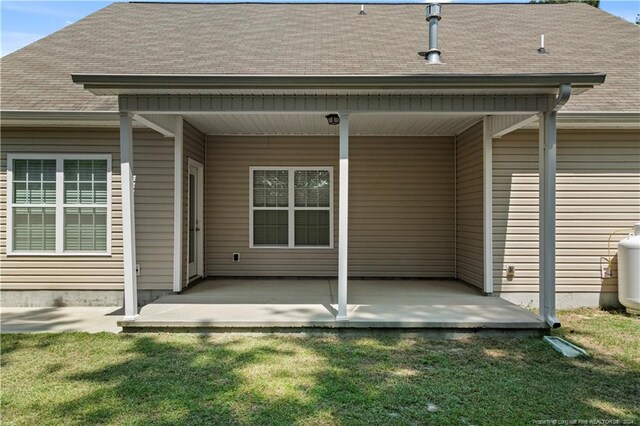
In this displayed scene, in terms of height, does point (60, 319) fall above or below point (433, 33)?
below

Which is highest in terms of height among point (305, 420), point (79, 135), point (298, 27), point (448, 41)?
point (298, 27)

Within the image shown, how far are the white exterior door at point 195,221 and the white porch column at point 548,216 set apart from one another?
5.02 meters

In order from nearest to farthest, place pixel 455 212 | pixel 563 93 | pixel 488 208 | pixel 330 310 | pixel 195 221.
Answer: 1. pixel 563 93
2. pixel 330 310
3. pixel 488 208
4. pixel 195 221
5. pixel 455 212

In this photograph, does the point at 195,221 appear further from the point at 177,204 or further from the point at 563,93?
the point at 563,93

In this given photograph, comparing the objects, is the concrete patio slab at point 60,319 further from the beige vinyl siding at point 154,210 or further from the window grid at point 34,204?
the window grid at point 34,204

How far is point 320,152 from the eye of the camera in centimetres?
779

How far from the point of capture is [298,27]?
335 inches

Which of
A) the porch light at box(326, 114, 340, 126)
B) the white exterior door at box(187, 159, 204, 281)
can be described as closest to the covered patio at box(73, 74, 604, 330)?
the porch light at box(326, 114, 340, 126)

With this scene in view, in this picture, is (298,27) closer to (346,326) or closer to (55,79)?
(55,79)

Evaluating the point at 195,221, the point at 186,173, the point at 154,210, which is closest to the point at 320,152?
the point at 186,173

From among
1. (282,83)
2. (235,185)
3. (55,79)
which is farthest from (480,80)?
(55,79)

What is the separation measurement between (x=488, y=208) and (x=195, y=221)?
4676 millimetres

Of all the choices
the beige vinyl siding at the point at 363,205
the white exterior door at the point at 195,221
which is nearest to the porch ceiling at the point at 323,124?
the beige vinyl siding at the point at 363,205

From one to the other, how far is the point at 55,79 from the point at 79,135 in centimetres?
119
